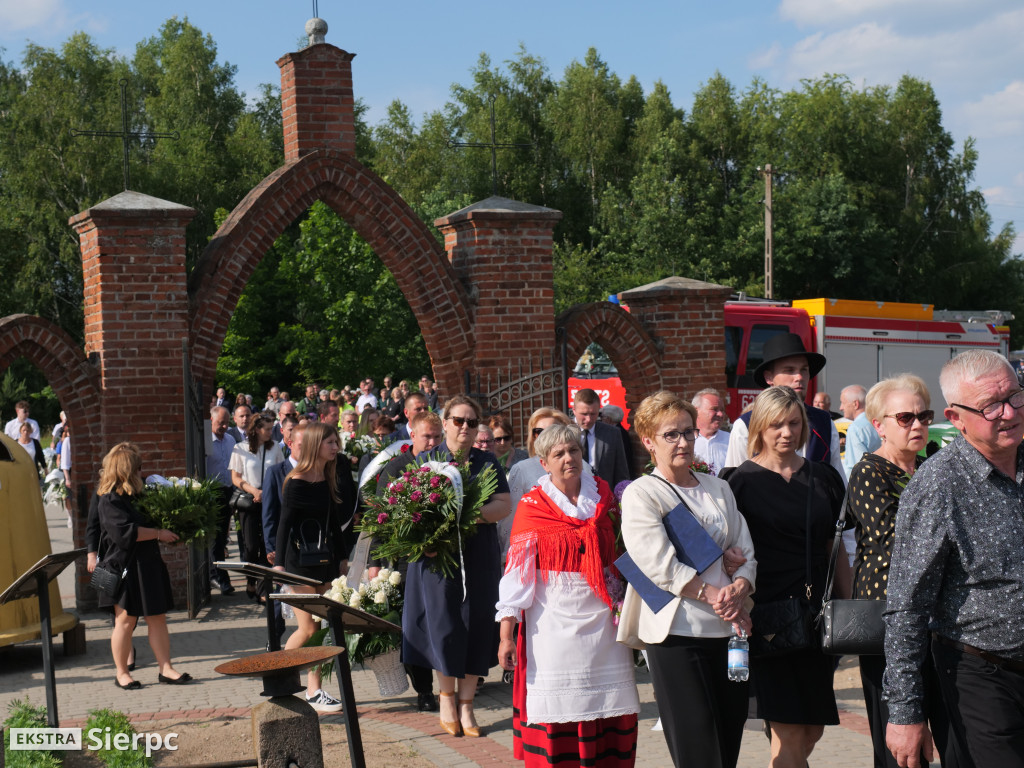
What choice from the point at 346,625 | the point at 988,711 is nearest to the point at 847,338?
the point at 346,625

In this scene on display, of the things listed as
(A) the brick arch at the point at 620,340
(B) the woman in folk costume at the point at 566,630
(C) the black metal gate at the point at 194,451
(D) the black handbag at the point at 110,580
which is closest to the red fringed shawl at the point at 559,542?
(B) the woman in folk costume at the point at 566,630

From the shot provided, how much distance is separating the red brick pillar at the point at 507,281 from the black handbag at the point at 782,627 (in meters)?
7.00

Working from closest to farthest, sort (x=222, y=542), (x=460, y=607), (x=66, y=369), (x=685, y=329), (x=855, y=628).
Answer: (x=855, y=628), (x=460, y=607), (x=66, y=369), (x=222, y=542), (x=685, y=329)

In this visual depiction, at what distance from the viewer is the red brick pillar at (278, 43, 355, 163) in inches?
445

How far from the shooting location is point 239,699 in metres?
7.53

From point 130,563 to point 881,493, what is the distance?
222 inches

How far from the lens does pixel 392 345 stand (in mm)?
33188

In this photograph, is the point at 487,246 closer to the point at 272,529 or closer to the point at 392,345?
the point at 272,529

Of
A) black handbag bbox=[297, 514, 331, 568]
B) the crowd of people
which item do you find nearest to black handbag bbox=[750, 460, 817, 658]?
the crowd of people

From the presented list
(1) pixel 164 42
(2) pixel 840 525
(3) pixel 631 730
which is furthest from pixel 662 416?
(1) pixel 164 42

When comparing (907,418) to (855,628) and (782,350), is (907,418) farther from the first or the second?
(782,350)

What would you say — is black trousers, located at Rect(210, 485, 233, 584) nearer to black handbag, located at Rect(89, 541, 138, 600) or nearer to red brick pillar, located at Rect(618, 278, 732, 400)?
black handbag, located at Rect(89, 541, 138, 600)

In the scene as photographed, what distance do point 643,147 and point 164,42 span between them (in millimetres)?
22402

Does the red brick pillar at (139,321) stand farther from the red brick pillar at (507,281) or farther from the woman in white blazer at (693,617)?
the woman in white blazer at (693,617)
